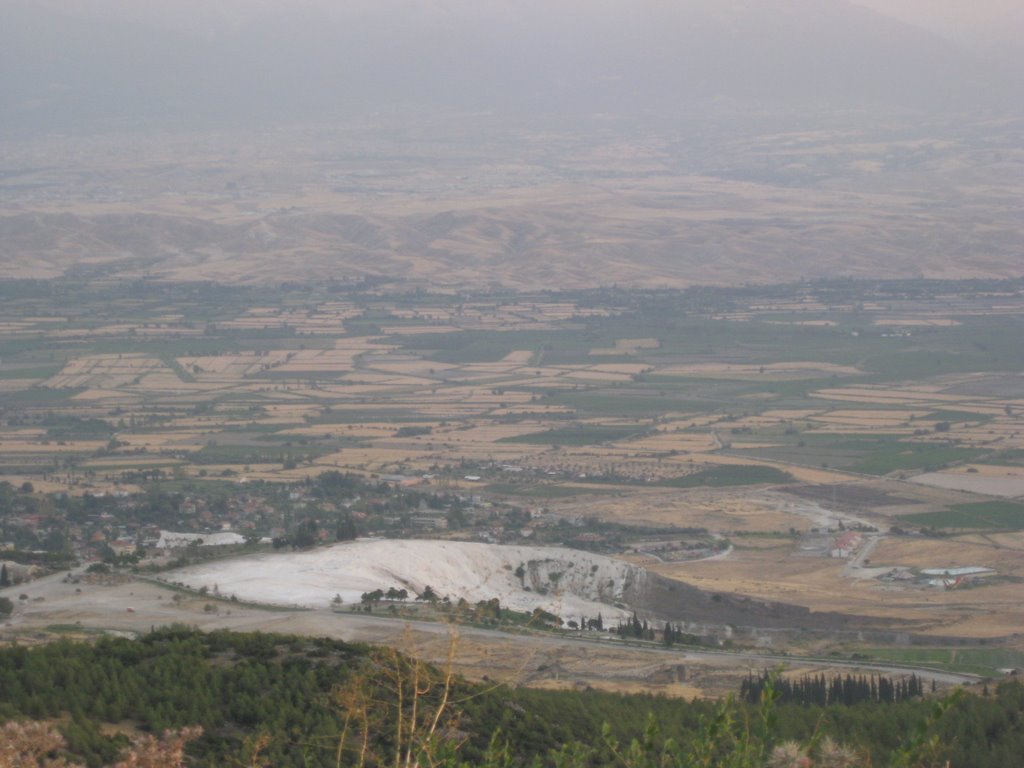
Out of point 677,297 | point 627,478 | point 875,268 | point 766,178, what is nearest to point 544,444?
point 627,478

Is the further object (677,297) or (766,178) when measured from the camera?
(766,178)

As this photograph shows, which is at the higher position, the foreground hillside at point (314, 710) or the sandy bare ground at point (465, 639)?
the foreground hillside at point (314, 710)

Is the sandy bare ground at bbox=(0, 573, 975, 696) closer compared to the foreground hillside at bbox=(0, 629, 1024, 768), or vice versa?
the foreground hillside at bbox=(0, 629, 1024, 768)

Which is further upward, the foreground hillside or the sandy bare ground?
the foreground hillside

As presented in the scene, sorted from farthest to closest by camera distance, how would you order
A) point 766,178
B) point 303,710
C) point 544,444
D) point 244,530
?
1. point 766,178
2. point 544,444
3. point 244,530
4. point 303,710

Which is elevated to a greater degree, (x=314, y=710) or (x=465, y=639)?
(x=314, y=710)

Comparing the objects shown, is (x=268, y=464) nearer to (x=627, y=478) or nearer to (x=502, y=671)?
(x=627, y=478)

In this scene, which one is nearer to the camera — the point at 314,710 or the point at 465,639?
the point at 314,710

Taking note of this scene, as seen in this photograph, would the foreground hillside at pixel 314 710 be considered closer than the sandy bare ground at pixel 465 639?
Yes
